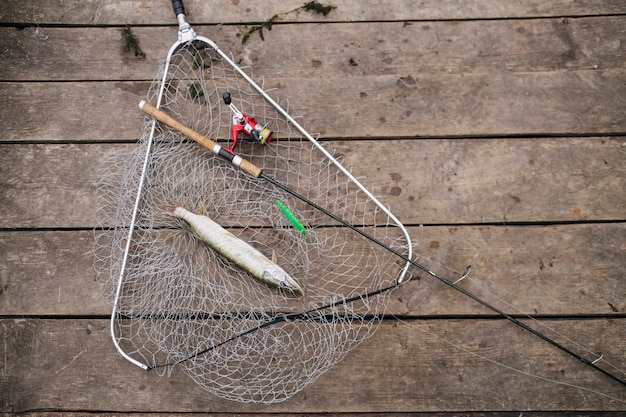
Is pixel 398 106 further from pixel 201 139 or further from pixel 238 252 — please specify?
pixel 238 252

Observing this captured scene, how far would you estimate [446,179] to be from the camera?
233cm

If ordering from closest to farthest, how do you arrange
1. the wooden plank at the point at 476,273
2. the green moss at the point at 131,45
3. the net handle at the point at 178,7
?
the wooden plank at the point at 476,273, the net handle at the point at 178,7, the green moss at the point at 131,45

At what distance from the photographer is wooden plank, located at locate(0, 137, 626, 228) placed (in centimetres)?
230

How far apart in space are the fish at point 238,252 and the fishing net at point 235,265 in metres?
0.08

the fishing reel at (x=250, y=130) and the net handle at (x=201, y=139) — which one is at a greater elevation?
the fishing reel at (x=250, y=130)

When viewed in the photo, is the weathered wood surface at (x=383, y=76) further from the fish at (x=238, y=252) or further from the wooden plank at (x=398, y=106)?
the fish at (x=238, y=252)

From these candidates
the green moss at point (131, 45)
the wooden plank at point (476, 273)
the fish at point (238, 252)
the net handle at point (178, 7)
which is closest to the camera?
the fish at point (238, 252)

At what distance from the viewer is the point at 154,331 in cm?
223

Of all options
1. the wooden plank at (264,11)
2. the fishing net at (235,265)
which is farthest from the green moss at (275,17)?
the fishing net at (235,265)

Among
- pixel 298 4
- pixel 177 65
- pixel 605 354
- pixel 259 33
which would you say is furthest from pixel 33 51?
pixel 605 354

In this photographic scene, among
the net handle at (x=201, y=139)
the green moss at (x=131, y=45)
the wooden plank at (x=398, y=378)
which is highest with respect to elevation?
the green moss at (x=131, y=45)

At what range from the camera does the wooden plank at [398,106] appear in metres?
2.37

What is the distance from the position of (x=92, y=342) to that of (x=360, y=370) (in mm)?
1445

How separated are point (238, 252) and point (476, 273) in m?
1.28
